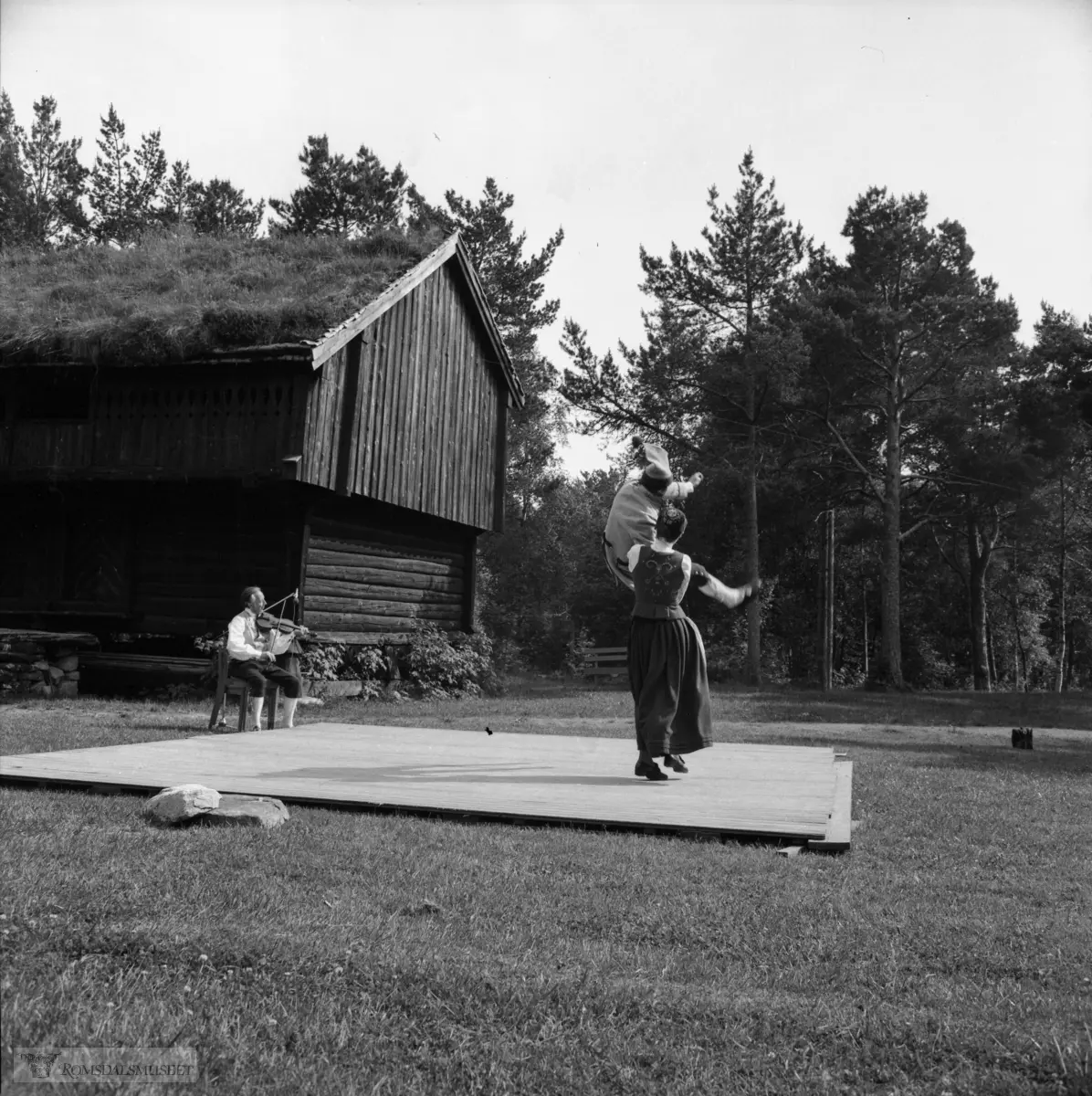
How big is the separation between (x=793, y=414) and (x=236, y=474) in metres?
20.1

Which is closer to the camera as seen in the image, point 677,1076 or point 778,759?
point 677,1076

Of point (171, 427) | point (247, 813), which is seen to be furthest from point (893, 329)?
point (247, 813)

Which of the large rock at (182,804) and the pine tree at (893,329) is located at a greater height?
the pine tree at (893,329)

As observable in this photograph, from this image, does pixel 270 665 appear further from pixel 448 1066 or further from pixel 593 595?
pixel 593 595

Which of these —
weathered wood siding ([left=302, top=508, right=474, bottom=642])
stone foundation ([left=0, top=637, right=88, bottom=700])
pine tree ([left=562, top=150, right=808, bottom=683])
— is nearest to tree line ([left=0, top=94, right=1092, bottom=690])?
pine tree ([left=562, top=150, right=808, bottom=683])

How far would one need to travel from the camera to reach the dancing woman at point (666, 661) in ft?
24.9

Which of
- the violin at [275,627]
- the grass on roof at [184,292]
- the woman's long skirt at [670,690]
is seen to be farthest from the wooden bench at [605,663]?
the woman's long skirt at [670,690]

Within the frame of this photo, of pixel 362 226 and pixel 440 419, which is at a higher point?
pixel 362 226

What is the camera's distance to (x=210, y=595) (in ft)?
60.1

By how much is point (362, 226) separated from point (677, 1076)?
4028 cm

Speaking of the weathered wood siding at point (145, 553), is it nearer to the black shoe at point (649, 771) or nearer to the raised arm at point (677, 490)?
the raised arm at point (677, 490)

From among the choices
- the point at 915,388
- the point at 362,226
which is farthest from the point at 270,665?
the point at 362,226

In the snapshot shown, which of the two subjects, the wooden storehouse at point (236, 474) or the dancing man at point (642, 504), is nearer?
the dancing man at point (642, 504)

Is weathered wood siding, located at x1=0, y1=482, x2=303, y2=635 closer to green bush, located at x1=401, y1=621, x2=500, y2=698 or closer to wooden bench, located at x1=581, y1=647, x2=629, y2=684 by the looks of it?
green bush, located at x1=401, y1=621, x2=500, y2=698
